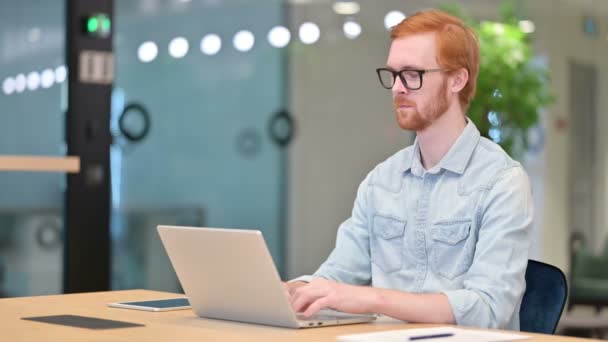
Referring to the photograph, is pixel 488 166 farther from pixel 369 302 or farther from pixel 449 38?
pixel 369 302

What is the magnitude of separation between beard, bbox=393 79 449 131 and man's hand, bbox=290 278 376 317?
445 millimetres

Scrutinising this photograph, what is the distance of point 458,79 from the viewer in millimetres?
2439

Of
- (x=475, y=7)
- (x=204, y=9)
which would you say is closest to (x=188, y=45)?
(x=204, y=9)

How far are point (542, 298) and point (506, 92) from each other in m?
4.52

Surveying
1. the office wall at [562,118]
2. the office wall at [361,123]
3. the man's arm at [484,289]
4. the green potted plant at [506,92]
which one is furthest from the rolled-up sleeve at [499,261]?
the office wall at [562,118]

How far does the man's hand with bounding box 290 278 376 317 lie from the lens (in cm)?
205

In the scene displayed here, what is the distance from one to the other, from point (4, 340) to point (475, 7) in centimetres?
536

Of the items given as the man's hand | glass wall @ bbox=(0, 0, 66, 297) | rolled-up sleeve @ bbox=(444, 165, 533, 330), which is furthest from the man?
glass wall @ bbox=(0, 0, 66, 297)

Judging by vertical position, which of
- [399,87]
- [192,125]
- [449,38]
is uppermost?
[449,38]

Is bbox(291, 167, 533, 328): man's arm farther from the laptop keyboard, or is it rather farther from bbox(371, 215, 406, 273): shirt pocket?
bbox(371, 215, 406, 273): shirt pocket

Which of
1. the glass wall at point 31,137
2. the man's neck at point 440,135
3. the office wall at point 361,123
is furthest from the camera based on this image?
the office wall at point 361,123

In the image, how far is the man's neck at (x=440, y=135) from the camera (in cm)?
243

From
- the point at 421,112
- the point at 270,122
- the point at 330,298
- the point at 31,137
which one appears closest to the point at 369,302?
the point at 330,298

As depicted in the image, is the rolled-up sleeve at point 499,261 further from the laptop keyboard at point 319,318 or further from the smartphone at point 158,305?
the smartphone at point 158,305
